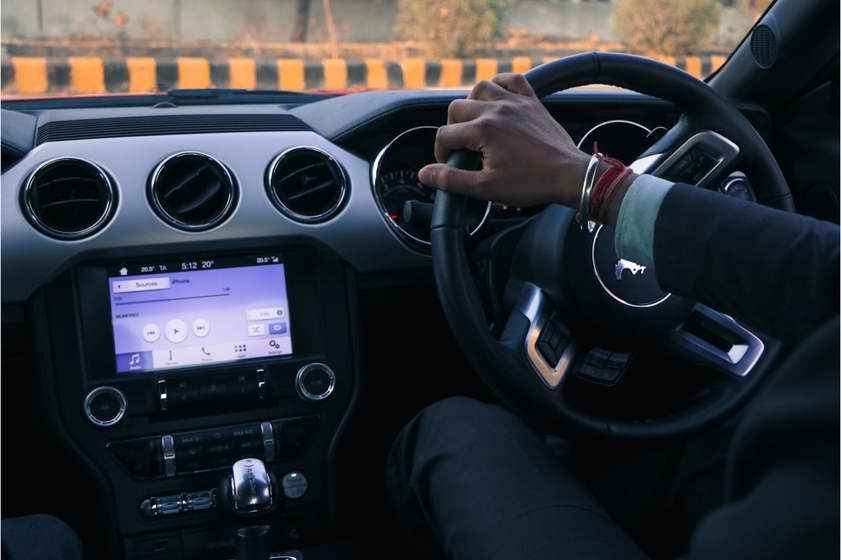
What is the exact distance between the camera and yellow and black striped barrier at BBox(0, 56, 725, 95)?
643cm

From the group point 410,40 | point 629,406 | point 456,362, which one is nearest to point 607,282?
point 629,406

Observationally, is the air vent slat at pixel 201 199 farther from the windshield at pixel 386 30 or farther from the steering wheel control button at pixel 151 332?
the windshield at pixel 386 30

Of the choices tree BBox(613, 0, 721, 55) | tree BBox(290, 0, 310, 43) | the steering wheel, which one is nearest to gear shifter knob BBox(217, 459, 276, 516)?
the steering wheel

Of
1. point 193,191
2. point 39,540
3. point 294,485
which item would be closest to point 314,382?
point 294,485

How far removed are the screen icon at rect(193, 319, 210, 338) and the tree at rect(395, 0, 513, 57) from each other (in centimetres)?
870

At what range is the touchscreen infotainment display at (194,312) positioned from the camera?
1877 mm

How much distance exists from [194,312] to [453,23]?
354 inches

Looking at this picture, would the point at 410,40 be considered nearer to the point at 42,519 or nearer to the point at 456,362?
→ the point at 456,362

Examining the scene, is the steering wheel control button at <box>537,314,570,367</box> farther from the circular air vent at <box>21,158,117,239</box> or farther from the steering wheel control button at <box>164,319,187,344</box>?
the circular air vent at <box>21,158,117,239</box>

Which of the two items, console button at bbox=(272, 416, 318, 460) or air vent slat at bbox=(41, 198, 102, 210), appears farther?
console button at bbox=(272, 416, 318, 460)

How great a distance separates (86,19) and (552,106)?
32.8 ft

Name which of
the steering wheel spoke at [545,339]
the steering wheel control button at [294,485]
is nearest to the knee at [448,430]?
the steering wheel spoke at [545,339]

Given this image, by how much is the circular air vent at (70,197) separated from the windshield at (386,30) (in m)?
5.82

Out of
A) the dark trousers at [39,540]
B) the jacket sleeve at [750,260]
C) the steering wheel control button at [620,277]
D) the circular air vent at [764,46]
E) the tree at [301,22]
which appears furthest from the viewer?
the tree at [301,22]
